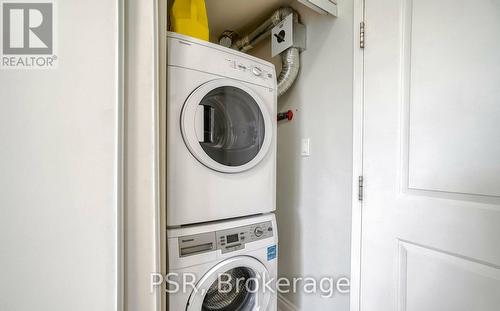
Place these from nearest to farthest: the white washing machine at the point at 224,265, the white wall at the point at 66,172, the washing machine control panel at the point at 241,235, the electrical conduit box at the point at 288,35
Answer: the white wall at the point at 66,172 < the white washing machine at the point at 224,265 < the washing machine control panel at the point at 241,235 < the electrical conduit box at the point at 288,35

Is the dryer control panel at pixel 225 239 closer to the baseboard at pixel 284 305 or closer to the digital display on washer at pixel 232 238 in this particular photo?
the digital display on washer at pixel 232 238

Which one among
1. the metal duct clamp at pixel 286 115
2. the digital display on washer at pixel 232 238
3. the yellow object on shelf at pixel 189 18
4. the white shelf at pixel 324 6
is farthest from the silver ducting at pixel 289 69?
the digital display on washer at pixel 232 238

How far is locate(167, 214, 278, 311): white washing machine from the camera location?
81 cm

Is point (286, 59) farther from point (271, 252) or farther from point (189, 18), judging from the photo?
point (271, 252)

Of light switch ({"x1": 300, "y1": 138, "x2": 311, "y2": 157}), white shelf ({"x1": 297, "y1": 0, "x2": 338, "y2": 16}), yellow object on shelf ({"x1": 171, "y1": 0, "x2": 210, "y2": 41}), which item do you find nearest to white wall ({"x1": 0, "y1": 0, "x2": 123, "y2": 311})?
yellow object on shelf ({"x1": 171, "y1": 0, "x2": 210, "y2": 41})

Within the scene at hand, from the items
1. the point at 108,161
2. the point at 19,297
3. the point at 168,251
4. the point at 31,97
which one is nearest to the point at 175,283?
the point at 168,251

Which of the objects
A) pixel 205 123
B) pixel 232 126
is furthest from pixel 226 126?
pixel 205 123

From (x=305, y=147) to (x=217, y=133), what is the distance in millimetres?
660

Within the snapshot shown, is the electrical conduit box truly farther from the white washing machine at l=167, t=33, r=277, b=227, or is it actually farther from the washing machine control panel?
the washing machine control panel

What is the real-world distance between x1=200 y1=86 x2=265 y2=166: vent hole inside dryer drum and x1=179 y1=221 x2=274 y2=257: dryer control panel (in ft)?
1.05

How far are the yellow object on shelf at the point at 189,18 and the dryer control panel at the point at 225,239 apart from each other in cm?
92

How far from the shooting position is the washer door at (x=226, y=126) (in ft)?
2.80

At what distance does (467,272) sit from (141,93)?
1.23 m

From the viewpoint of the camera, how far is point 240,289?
3.48 feet
